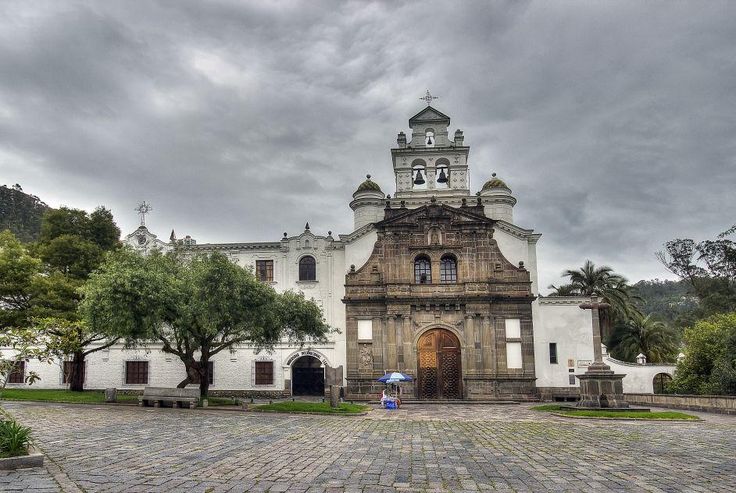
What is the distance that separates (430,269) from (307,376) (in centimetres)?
1138

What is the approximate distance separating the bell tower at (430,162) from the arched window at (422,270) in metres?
5.27

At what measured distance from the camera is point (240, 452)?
14.0 m

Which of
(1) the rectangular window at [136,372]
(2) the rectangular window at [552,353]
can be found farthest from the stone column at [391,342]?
(1) the rectangular window at [136,372]

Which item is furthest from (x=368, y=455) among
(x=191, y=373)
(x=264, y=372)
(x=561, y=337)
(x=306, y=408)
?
(x=561, y=337)

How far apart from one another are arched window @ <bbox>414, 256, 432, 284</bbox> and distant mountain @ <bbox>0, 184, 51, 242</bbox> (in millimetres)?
57027

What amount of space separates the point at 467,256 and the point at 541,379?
31.7 feet

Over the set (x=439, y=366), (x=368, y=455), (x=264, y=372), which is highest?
(x=439, y=366)

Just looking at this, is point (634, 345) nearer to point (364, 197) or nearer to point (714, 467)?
point (364, 197)

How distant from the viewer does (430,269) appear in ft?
142

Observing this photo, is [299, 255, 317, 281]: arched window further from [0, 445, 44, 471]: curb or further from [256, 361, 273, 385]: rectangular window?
[0, 445, 44, 471]: curb

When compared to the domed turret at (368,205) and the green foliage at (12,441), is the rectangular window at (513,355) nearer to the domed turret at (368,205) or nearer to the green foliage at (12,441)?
the domed turret at (368,205)

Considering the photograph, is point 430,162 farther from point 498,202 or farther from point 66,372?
point 66,372

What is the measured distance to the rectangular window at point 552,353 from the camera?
4203cm

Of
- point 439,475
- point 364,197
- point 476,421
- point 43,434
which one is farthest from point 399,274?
point 439,475
